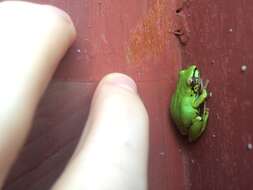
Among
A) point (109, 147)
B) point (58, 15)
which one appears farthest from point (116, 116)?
point (58, 15)

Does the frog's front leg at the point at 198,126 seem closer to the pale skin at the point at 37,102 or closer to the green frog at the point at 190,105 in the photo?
the green frog at the point at 190,105

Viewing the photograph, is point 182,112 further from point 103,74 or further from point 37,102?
point 37,102

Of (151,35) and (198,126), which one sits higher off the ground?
(151,35)

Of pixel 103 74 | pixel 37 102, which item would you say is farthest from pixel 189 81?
pixel 37 102

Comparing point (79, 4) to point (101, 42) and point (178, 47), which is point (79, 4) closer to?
point (101, 42)

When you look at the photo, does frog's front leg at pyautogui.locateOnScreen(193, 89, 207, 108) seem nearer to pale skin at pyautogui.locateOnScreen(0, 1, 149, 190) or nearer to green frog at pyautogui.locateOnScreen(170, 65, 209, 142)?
green frog at pyautogui.locateOnScreen(170, 65, 209, 142)
